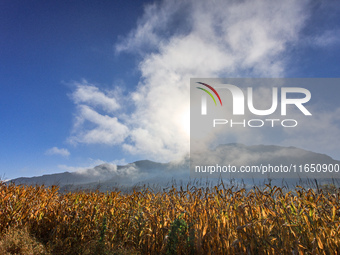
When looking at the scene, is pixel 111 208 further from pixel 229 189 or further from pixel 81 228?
pixel 229 189

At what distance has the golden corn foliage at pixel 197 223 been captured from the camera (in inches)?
171

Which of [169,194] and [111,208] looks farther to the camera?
[169,194]

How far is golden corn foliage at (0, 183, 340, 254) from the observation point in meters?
4.33

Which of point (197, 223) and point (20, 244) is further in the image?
point (20, 244)

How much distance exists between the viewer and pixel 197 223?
5.06 m

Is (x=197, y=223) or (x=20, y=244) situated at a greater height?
(x=197, y=223)

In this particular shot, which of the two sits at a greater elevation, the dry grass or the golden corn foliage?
the golden corn foliage

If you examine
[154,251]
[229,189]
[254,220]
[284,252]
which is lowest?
[154,251]

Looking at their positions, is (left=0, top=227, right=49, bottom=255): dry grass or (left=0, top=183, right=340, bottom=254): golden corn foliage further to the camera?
(left=0, top=227, right=49, bottom=255): dry grass

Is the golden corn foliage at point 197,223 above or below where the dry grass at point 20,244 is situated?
above

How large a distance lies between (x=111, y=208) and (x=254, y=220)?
13.6ft

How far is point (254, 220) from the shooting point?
4820 mm

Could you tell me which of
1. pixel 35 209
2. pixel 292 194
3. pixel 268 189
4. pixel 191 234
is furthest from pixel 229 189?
pixel 35 209

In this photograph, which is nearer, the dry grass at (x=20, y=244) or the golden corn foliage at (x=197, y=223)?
the golden corn foliage at (x=197, y=223)
